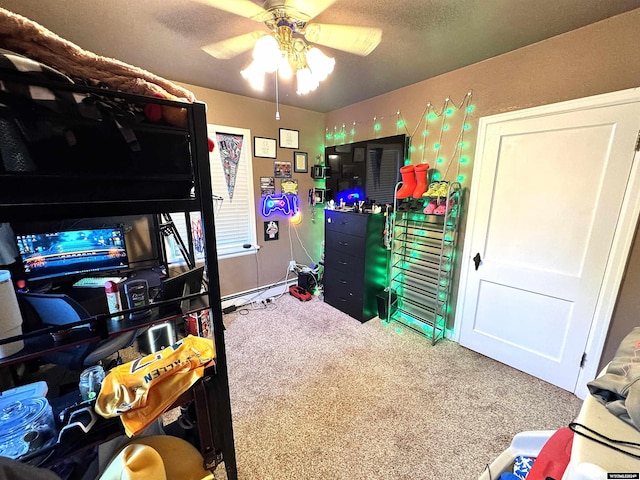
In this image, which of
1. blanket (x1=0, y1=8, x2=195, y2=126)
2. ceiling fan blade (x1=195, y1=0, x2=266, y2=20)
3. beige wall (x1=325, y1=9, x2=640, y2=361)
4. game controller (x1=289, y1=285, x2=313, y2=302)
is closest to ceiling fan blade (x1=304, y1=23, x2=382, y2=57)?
ceiling fan blade (x1=195, y1=0, x2=266, y2=20)

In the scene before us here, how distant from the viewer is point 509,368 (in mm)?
2160

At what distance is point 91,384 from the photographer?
3.31ft

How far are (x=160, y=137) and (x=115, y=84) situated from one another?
185 mm

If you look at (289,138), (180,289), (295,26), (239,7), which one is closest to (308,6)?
(295,26)

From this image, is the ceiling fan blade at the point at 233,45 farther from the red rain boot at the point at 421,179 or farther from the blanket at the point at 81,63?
the red rain boot at the point at 421,179

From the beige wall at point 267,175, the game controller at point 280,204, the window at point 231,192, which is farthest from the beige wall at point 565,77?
the window at point 231,192

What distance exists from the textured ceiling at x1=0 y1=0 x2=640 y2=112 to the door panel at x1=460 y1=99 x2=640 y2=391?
1.88ft

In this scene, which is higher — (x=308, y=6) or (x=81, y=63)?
(x=308, y=6)

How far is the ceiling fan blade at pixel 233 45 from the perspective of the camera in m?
1.46

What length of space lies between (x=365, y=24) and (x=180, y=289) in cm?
187

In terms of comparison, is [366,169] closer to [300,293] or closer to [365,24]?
[365,24]

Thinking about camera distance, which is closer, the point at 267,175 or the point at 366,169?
the point at 366,169

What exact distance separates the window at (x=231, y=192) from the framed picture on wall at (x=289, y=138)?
439 mm

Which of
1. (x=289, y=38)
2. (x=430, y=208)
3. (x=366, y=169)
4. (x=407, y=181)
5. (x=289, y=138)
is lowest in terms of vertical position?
(x=430, y=208)
